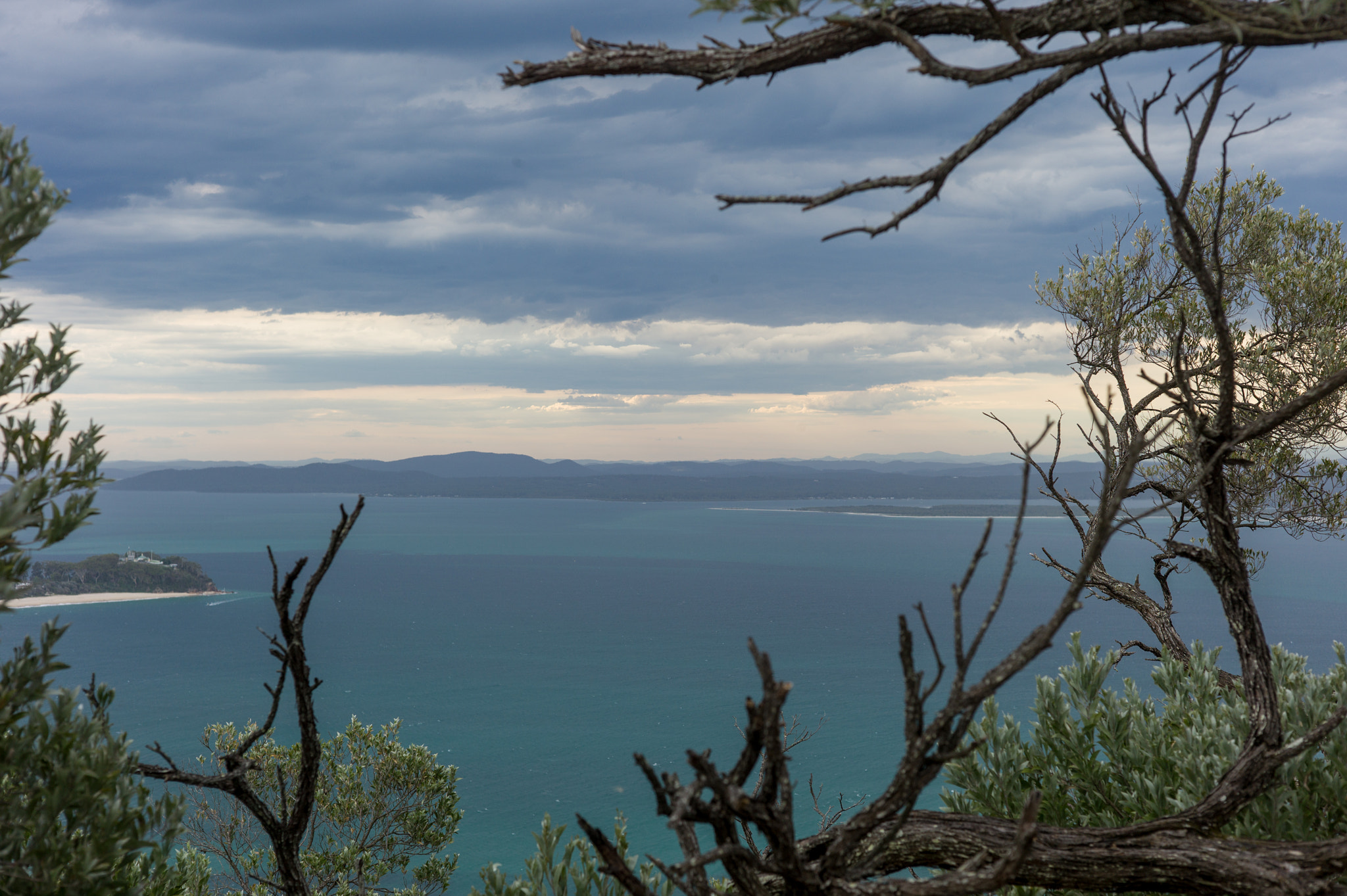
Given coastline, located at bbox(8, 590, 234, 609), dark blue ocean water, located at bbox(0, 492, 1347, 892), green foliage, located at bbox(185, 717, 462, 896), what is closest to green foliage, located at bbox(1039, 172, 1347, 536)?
green foliage, located at bbox(185, 717, 462, 896)

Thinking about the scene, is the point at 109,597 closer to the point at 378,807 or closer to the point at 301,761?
the point at 378,807

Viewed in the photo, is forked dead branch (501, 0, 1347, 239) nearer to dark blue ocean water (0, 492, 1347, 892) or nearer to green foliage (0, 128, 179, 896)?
green foliage (0, 128, 179, 896)

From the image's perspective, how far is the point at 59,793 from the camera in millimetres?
3865

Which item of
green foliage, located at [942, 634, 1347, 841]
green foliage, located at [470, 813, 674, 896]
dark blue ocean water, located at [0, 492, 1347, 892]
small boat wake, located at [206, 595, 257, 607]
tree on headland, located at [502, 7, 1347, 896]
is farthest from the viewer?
small boat wake, located at [206, 595, 257, 607]

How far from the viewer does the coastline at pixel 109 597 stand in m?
129

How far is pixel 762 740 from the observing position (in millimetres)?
3051

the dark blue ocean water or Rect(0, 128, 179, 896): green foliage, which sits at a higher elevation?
Rect(0, 128, 179, 896): green foliage

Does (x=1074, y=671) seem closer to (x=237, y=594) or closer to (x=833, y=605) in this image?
(x=833, y=605)

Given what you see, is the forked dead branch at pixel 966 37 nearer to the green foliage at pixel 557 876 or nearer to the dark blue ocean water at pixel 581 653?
the green foliage at pixel 557 876

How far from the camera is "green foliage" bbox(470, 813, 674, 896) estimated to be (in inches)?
201

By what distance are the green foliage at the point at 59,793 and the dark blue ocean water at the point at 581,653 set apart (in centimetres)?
4550

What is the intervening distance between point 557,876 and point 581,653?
98.2 m

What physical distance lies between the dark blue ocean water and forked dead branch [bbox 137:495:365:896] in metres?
44.7

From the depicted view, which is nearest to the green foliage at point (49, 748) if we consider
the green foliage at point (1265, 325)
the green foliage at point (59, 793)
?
the green foliage at point (59, 793)
